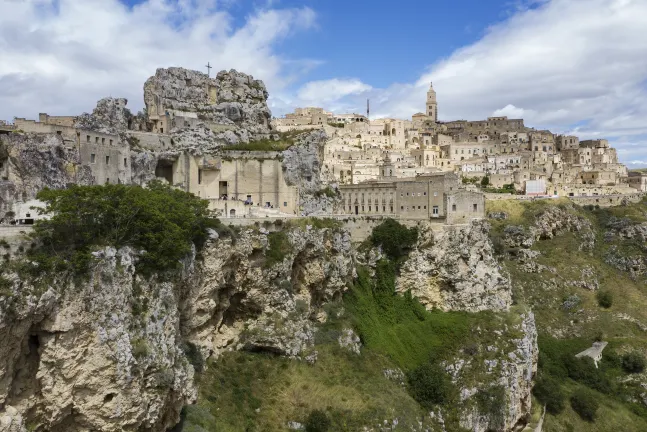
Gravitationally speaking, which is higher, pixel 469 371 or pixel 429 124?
pixel 429 124

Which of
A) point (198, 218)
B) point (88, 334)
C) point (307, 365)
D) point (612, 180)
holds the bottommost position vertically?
point (307, 365)

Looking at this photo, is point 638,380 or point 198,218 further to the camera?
point 638,380

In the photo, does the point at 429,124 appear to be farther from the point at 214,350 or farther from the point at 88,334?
the point at 88,334

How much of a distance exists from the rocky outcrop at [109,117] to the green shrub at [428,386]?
3415 cm

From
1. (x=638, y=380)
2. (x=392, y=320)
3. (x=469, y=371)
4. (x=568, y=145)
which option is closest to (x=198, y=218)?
(x=392, y=320)

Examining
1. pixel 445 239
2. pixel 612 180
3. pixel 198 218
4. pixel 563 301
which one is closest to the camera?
pixel 198 218

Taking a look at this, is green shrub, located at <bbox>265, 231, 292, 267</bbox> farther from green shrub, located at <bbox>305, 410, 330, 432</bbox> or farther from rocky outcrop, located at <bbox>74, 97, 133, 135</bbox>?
rocky outcrop, located at <bbox>74, 97, 133, 135</bbox>

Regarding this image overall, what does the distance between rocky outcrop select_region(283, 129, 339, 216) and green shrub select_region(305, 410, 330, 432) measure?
23.1m

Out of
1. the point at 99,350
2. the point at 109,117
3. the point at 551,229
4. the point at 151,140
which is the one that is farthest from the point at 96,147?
the point at 551,229

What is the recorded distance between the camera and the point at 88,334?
2514 centimetres

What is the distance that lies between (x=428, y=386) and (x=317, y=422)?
45.6ft

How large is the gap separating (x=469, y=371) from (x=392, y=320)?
8.00 m

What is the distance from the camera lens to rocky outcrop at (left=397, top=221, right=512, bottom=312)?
54.3 m

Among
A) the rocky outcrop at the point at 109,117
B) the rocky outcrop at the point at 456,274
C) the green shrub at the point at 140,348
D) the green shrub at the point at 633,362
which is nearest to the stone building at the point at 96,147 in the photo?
the rocky outcrop at the point at 109,117
